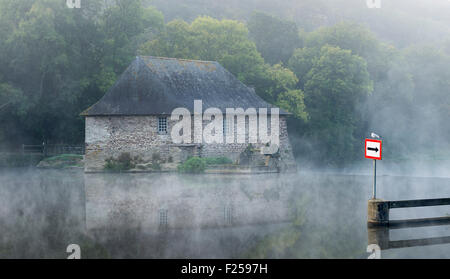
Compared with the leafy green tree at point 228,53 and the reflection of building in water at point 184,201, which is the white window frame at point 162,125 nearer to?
the reflection of building in water at point 184,201

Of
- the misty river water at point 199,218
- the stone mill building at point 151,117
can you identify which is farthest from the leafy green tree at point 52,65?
the misty river water at point 199,218

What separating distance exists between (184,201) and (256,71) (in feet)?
92.5

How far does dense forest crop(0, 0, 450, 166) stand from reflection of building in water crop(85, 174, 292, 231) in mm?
16857

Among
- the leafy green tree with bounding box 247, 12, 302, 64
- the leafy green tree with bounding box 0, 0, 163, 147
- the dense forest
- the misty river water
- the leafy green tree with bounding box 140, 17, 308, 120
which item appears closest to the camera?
the misty river water

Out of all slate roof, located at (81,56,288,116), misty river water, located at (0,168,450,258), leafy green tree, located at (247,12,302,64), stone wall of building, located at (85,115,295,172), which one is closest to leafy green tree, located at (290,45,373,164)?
leafy green tree, located at (247,12,302,64)

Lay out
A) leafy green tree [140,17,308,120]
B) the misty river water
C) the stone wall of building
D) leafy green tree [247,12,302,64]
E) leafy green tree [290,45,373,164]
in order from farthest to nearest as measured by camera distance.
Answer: leafy green tree [247,12,302,64], leafy green tree [290,45,373,164], leafy green tree [140,17,308,120], the stone wall of building, the misty river water

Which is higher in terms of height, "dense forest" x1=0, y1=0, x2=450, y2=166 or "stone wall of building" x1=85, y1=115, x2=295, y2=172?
"dense forest" x1=0, y1=0, x2=450, y2=166

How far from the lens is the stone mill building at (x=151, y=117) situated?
3516 centimetres

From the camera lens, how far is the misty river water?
Answer: 1296cm

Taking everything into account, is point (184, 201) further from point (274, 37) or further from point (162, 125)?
point (274, 37)

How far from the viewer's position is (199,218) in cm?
1716

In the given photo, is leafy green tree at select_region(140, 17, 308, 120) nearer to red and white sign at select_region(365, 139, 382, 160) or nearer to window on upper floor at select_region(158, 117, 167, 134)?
window on upper floor at select_region(158, 117, 167, 134)

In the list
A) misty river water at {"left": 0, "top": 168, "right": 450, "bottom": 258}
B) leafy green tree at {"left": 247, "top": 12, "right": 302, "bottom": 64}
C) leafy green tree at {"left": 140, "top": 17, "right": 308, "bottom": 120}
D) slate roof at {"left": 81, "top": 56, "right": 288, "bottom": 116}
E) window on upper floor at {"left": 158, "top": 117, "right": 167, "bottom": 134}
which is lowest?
misty river water at {"left": 0, "top": 168, "right": 450, "bottom": 258}

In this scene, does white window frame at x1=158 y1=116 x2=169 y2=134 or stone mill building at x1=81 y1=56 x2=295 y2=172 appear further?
white window frame at x1=158 y1=116 x2=169 y2=134
